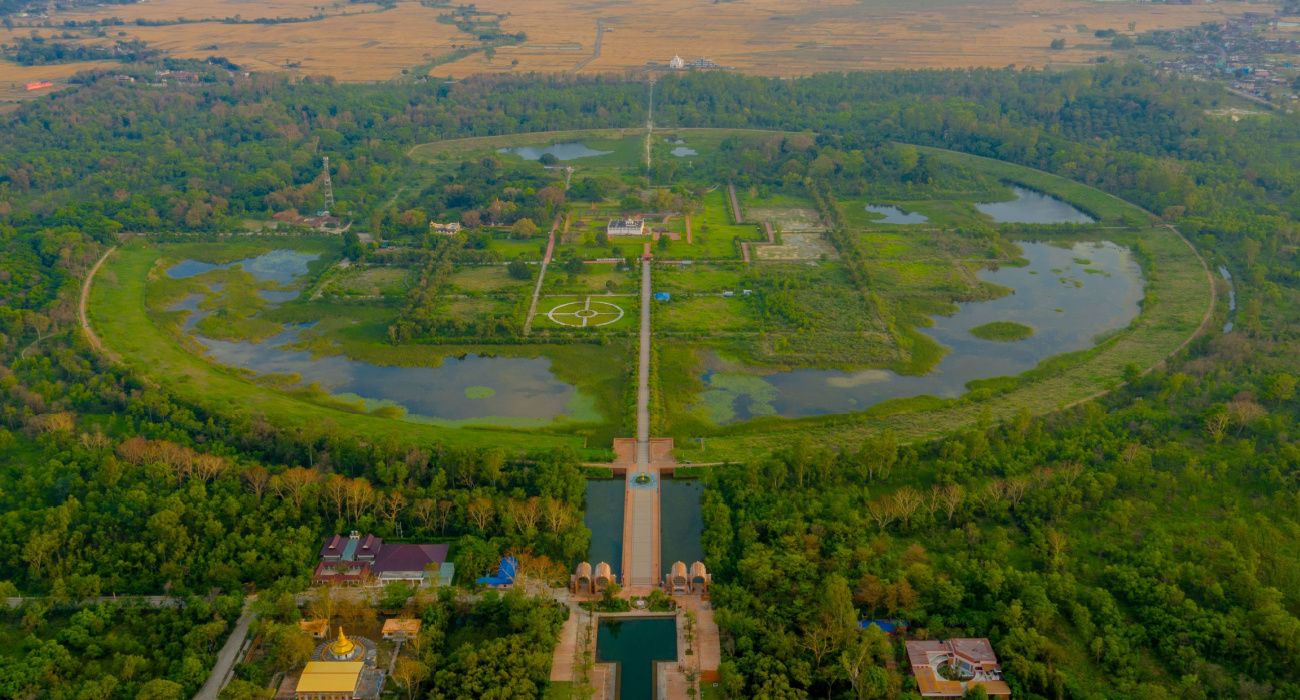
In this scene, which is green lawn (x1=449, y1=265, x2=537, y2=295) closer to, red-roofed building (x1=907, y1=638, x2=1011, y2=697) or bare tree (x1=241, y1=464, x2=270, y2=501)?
bare tree (x1=241, y1=464, x2=270, y2=501)

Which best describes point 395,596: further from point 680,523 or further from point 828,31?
point 828,31

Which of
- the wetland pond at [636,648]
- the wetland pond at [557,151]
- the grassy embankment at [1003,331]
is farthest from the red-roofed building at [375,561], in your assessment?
the wetland pond at [557,151]

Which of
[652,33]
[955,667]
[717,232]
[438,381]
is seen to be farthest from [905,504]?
[652,33]

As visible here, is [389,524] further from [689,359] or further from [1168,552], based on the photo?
[1168,552]

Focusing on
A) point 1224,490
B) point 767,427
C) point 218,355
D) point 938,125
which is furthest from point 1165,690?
point 938,125

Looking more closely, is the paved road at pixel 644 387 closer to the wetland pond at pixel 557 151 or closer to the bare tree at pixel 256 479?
the bare tree at pixel 256 479

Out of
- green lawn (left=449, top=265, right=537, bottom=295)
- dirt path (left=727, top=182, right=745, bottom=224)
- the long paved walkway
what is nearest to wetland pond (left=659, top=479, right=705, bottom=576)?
the long paved walkway
